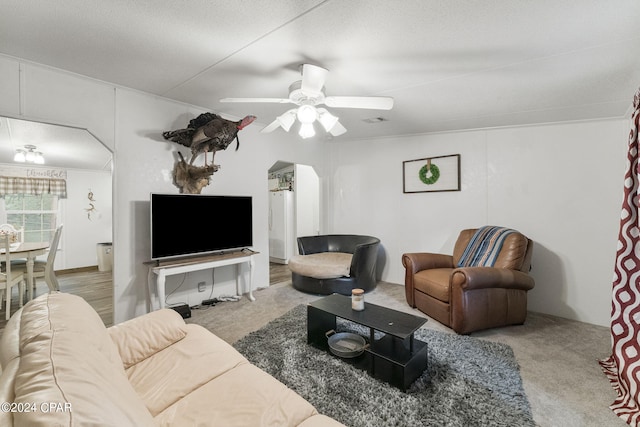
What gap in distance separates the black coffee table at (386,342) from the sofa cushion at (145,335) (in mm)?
1080

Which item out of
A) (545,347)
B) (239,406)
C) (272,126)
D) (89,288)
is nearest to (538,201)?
(545,347)

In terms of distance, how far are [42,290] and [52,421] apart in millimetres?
4664

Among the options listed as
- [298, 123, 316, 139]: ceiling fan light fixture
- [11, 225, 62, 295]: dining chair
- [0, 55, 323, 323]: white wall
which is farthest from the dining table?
[298, 123, 316, 139]: ceiling fan light fixture

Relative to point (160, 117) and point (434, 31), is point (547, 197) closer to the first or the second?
point (434, 31)

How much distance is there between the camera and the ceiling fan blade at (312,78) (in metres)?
1.90

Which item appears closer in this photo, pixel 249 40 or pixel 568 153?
pixel 249 40

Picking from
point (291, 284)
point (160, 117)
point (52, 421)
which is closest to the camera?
point (52, 421)

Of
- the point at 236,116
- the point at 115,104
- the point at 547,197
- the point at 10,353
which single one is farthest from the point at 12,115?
the point at 547,197

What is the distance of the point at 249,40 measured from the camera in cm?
182

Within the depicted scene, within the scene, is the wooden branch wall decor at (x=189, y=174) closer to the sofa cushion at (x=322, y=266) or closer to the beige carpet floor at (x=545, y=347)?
the beige carpet floor at (x=545, y=347)

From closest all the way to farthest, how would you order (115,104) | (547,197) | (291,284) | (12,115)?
(12,115) < (115,104) < (547,197) < (291,284)

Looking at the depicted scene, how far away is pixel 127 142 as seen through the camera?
274 cm

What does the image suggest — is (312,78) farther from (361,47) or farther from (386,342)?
(386,342)

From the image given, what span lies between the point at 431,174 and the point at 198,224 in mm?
3198
